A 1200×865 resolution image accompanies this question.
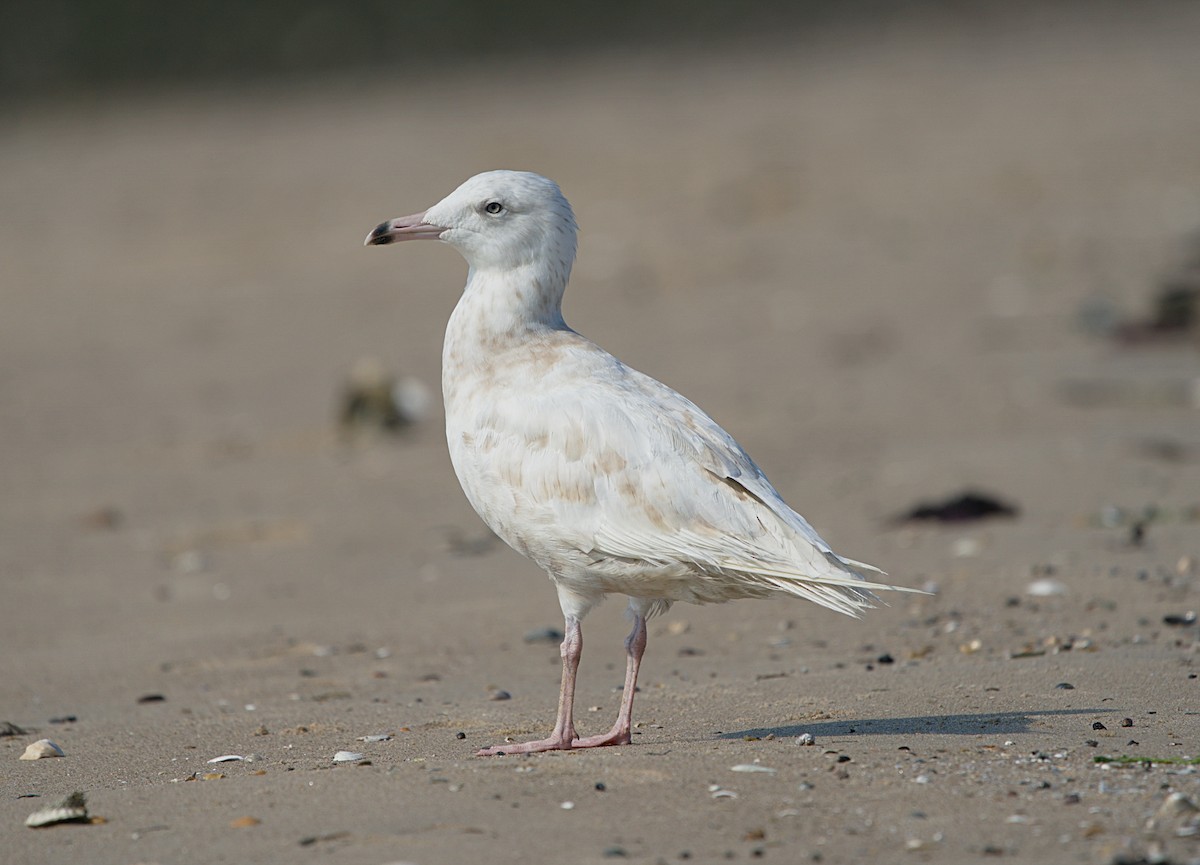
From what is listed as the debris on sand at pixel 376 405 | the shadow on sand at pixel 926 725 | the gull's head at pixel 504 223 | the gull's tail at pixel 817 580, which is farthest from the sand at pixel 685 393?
the gull's head at pixel 504 223

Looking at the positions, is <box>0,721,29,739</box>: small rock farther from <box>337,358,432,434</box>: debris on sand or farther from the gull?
<box>337,358,432,434</box>: debris on sand

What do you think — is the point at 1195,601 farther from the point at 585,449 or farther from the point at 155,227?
the point at 155,227

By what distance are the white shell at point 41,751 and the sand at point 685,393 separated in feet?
0.18

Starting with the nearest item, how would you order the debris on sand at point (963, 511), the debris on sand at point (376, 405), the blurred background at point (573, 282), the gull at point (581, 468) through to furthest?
the gull at point (581, 468) → the debris on sand at point (963, 511) → the blurred background at point (573, 282) → the debris on sand at point (376, 405)

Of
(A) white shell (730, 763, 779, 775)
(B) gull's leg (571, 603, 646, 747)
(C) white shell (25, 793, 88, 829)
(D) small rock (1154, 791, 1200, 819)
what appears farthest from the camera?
(B) gull's leg (571, 603, 646, 747)

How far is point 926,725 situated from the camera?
491 centimetres

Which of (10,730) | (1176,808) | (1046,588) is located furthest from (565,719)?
(1046,588)

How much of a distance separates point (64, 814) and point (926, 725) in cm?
240

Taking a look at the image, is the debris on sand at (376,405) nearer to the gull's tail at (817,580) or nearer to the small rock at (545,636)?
the small rock at (545,636)

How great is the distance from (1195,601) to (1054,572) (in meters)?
0.66

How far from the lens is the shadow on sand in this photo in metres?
4.80

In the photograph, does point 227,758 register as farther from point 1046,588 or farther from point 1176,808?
point 1046,588

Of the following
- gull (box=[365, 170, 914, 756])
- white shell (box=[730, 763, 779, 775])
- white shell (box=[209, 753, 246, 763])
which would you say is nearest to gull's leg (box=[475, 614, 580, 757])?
gull (box=[365, 170, 914, 756])

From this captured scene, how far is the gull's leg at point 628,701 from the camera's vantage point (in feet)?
15.7
